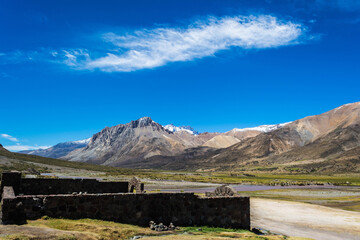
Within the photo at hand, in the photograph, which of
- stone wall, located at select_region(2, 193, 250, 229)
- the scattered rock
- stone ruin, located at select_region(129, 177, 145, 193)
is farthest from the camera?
stone ruin, located at select_region(129, 177, 145, 193)

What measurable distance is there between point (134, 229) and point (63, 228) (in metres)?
4.12

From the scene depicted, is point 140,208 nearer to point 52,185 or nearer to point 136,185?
point 136,185

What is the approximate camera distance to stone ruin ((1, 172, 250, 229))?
16.5 m

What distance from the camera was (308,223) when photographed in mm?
36750

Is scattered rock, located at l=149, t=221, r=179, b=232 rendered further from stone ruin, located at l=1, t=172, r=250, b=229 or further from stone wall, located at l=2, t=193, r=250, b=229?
stone wall, located at l=2, t=193, r=250, b=229

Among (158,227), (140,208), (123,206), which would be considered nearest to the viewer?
(123,206)

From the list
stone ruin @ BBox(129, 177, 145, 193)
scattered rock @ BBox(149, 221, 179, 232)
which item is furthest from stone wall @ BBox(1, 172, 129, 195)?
scattered rock @ BBox(149, 221, 179, 232)

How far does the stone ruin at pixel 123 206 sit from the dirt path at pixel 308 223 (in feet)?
35.8

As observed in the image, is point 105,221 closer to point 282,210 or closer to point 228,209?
point 228,209

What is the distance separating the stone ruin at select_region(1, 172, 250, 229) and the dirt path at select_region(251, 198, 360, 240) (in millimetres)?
10915

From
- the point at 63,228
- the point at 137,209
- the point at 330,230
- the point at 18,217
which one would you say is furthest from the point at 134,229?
the point at 330,230

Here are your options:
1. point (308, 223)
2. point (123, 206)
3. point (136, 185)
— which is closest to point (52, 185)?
point (136, 185)

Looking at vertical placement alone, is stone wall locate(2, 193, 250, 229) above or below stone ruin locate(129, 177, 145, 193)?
below

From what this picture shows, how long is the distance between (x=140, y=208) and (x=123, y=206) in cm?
118
